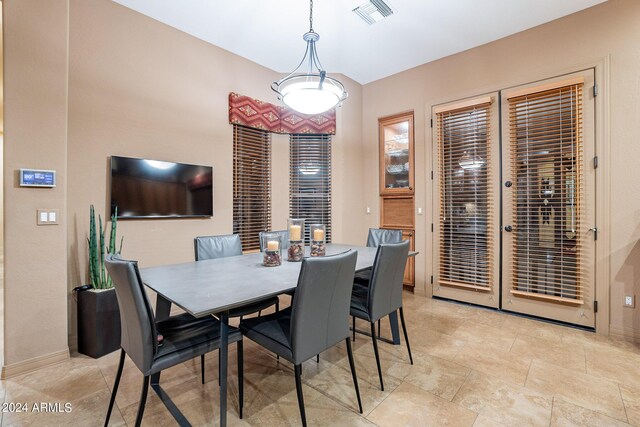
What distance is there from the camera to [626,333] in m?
2.88

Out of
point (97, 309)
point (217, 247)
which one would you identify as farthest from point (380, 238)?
point (97, 309)

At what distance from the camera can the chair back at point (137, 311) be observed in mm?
1437

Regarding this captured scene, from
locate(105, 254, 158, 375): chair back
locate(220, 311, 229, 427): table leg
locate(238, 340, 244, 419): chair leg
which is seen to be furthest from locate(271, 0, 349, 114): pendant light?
locate(238, 340, 244, 419): chair leg

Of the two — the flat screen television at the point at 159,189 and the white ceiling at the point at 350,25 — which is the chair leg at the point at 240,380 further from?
the white ceiling at the point at 350,25

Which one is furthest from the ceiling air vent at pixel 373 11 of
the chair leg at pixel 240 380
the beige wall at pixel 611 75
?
the chair leg at pixel 240 380

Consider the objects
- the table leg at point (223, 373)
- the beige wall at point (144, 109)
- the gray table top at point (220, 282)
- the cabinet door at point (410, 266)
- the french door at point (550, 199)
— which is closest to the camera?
the gray table top at point (220, 282)

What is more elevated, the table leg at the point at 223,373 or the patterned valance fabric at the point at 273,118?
the patterned valance fabric at the point at 273,118

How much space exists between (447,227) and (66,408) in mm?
4066

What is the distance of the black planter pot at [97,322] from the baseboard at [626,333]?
4.60 m

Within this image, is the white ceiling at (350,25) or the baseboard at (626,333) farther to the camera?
the white ceiling at (350,25)

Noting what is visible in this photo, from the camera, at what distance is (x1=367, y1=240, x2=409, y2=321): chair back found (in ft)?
6.89

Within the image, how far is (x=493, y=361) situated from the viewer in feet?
8.06

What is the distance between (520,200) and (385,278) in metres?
2.32

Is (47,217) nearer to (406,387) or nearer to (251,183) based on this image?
(251,183)
